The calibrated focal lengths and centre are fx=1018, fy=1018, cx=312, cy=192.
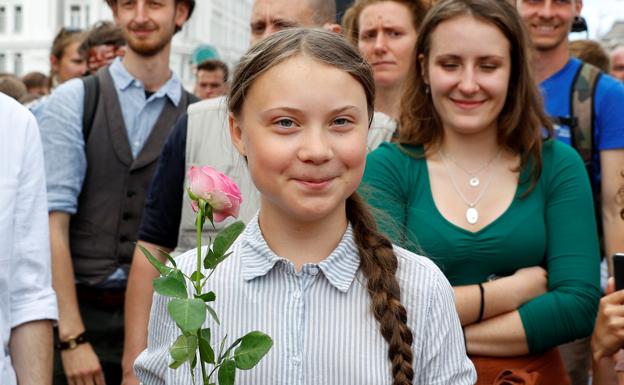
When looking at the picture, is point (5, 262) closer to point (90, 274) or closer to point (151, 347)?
point (151, 347)

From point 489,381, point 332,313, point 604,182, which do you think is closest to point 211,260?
point 332,313

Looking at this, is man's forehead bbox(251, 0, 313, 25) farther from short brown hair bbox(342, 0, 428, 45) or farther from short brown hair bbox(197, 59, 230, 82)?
short brown hair bbox(197, 59, 230, 82)

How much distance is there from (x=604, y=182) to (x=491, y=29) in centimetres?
97

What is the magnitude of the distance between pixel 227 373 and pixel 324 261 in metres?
0.43

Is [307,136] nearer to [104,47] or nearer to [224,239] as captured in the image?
[224,239]

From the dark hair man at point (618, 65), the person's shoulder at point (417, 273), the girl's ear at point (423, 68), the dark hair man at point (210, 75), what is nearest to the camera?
the person's shoulder at point (417, 273)

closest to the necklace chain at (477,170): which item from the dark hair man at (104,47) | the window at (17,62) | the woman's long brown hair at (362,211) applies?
the woman's long brown hair at (362,211)

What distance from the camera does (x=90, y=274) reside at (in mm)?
4406

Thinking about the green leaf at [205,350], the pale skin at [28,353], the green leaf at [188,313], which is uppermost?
the green leaf at [188,313]

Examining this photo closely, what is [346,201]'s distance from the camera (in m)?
2.43

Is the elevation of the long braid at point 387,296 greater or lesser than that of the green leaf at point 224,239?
lesser

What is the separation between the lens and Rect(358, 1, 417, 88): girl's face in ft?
13.7

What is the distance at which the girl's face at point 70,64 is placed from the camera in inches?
300

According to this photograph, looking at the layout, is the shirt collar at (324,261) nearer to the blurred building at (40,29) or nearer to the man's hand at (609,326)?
the man's hand at (609,326)
